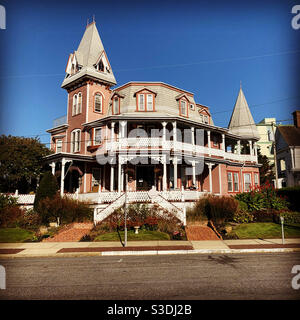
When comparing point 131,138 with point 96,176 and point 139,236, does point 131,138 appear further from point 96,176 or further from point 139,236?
point 139,236

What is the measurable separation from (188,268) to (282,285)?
2807 millimetres

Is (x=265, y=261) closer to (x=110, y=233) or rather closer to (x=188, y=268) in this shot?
(x=188, y=268)

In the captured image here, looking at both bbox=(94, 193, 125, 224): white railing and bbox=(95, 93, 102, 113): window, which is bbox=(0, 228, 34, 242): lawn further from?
bbox=(95, 93, 102, 113): window

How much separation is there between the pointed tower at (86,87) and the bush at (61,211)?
8588 millimetres

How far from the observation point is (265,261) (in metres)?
8.96

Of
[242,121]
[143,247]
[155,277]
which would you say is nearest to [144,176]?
[143,247]

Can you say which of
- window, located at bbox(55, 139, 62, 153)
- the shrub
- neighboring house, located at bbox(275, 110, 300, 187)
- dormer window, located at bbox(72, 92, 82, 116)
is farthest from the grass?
neighboring house, located at bbox(275, 110, 300, 187)

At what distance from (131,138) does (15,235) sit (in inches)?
405

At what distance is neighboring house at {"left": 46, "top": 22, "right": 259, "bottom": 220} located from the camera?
21.6 m

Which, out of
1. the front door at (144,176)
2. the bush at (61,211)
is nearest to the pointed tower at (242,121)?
the front door at (144,176)

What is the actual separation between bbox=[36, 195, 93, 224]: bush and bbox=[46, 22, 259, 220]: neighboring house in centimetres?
443

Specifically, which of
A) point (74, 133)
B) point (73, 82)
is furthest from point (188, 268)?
point (73, 82)

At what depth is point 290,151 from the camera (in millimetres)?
31938
